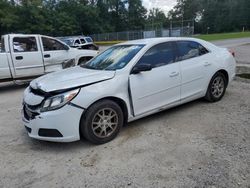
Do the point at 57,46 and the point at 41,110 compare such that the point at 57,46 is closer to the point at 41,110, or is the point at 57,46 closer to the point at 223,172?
the point at 41,110

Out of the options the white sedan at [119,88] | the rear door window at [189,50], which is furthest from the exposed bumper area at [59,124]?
the rear door window at [189,50]

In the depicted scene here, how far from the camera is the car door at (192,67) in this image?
16.7 feet

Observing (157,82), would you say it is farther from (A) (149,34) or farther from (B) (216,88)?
(A) (149,34)

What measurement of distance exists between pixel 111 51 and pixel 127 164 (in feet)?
8.48

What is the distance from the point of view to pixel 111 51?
5.36 m

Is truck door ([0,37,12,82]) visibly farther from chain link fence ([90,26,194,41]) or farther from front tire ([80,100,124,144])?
chain link fence ([90,26,194,41])

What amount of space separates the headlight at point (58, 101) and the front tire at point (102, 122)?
33 cm

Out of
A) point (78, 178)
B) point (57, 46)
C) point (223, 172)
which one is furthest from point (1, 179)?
point (57, 46)

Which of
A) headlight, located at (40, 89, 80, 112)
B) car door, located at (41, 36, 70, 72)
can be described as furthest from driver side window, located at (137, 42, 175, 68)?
car door, located at (41, 36, 70, 72)

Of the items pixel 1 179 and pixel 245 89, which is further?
pixel 245 89

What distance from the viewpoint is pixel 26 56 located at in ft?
27.3

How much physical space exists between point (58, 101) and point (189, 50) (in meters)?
2.86

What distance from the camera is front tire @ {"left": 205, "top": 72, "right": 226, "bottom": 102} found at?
564cm

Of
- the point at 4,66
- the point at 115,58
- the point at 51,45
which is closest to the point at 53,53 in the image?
the point at 51,45
